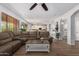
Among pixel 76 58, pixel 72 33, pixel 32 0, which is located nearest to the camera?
pixel 76 58

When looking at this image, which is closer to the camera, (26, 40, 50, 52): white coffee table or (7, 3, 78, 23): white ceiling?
(26, 40, 50, 52): white coffee table

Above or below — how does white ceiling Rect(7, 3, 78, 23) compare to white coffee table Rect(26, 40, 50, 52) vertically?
above

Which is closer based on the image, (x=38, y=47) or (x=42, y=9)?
(x=38, y=47)

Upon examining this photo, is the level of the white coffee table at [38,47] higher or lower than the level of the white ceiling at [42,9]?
lower

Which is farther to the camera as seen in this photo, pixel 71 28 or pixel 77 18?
pixel 77 18

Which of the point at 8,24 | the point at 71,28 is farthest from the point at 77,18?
the point at 8,24

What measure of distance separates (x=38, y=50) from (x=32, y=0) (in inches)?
118

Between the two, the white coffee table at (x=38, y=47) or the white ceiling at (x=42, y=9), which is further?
the white ceiling at (x=42, y=9)

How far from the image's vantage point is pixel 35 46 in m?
5.79

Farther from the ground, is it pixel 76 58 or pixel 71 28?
pixel 71 28

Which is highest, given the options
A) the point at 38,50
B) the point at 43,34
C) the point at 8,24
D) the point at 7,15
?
the point at 7,15

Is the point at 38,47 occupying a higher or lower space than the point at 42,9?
lower

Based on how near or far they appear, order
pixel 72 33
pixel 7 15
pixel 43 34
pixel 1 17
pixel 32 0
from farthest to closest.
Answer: pixel 43 34 < pixel 72 33 < pixel 7 15 < pixel 1 17 < pixel 32 0

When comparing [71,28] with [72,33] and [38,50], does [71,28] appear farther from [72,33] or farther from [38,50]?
[38,50]
